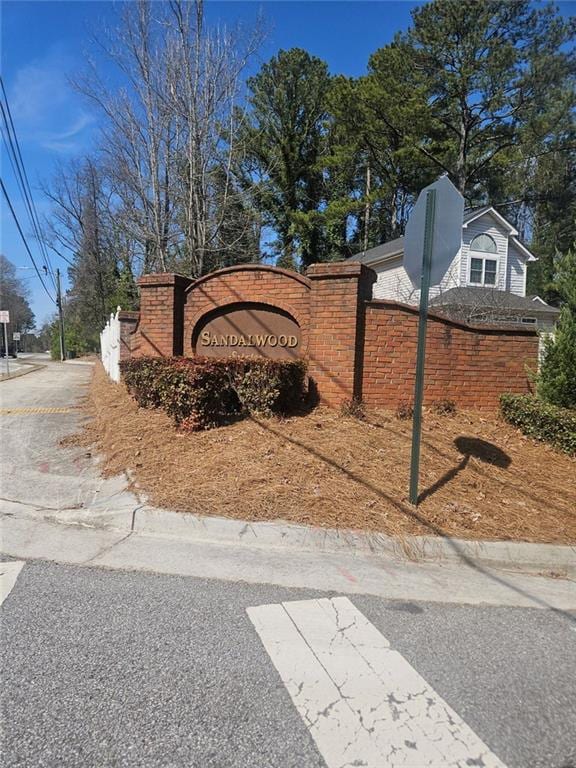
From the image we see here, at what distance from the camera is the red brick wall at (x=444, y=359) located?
22.5 ft

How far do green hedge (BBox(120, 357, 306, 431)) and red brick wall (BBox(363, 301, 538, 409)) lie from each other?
3.81ft

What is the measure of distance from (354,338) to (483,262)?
20536 millimetres

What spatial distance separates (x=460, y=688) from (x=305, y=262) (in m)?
30.8

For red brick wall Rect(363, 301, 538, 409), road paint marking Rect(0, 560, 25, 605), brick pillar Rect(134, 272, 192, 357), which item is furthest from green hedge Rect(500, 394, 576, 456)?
road paint marking Rect(0, 560, 25, 605)

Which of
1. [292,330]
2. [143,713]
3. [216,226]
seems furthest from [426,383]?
[216,226]

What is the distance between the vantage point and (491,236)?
2416 centimetres

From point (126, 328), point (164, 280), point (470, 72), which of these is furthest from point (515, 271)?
point (164, 280)

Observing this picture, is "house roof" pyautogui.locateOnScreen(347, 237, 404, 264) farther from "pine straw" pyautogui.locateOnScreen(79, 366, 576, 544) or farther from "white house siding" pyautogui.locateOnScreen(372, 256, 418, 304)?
"pine straw" pyautogui.locateOnScreen(79, 366, 576, 544)

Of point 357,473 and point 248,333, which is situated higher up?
point 248,333

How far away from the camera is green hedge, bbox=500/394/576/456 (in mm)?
5750

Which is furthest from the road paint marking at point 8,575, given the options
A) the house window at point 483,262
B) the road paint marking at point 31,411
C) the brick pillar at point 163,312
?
the house window at point 483,262

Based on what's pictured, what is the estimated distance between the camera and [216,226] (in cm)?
1355

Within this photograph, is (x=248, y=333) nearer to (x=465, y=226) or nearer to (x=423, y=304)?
(x=423, y=304)

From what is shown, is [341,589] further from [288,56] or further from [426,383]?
[288,56]
